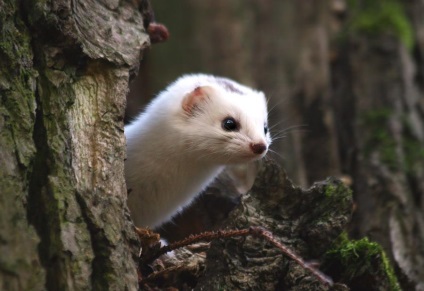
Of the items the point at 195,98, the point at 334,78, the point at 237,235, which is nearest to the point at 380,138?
the point at 334,78

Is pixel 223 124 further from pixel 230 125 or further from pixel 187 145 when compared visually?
pixel 187 145

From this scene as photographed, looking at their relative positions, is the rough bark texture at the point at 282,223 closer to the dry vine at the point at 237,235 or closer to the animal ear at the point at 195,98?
the dry vine at the point at 237,235

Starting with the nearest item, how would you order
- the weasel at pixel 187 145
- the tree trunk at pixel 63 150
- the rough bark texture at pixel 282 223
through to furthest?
the tree trunk at pixel 63 150 → the rough bark texture at pixel 282 223 → the weasel at pixel 187 145

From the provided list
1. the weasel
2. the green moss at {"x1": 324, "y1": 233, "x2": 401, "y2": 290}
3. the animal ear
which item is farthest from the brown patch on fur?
the green moss at {"x1": 324, "y1": 233, "x2": 401, "y2": 290}

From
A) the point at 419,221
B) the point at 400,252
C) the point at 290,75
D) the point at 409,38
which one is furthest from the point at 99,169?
the point at 409,38

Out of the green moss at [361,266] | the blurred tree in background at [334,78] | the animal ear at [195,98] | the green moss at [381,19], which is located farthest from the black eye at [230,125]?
the green moss at [381,19]

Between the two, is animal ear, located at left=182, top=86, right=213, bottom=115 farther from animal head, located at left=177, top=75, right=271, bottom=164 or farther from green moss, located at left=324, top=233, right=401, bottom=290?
green moss, located at left=324, top=233, right=401, bottom=290
